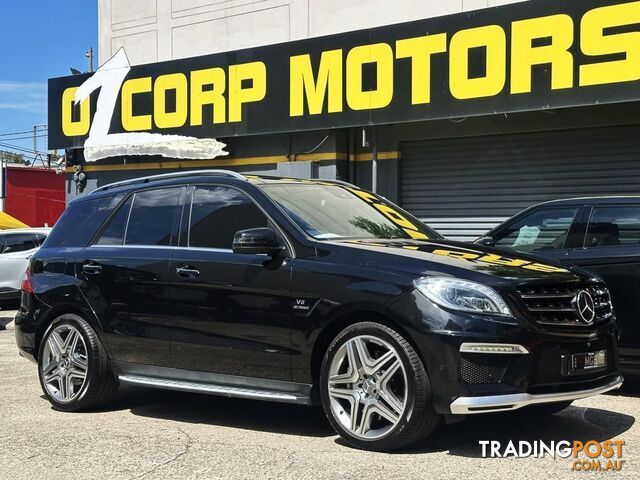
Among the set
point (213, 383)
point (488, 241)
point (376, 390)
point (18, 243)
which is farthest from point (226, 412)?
point (18, 243)

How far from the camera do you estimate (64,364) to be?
6.95 m

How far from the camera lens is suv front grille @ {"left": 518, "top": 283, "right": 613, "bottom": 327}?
5.08m

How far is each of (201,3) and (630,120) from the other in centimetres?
964

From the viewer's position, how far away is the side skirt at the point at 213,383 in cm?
564

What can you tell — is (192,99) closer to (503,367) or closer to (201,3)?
(201,3)

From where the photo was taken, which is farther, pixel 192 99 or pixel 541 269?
pixel 192 99

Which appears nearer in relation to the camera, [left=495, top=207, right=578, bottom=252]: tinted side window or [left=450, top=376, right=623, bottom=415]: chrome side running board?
[left=450, top=376, right=623, bottom=415]: chrome side running board

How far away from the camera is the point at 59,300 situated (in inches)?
278

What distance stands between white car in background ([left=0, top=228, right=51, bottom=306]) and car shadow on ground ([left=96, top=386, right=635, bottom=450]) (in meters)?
10.1

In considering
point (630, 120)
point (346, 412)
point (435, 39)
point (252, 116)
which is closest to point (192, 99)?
point (252, 116)

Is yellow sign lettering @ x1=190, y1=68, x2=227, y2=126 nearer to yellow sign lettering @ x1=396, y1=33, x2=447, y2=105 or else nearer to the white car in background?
the white car in background

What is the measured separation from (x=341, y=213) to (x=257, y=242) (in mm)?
917

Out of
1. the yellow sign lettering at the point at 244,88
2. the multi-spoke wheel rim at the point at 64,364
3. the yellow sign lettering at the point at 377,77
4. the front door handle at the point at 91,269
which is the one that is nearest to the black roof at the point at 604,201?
the front door handle at the point at 91,269

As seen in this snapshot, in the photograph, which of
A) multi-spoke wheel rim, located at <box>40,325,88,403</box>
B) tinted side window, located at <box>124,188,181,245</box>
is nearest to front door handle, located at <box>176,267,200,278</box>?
tinted side window, located at <box>124,188,181,245</box>
